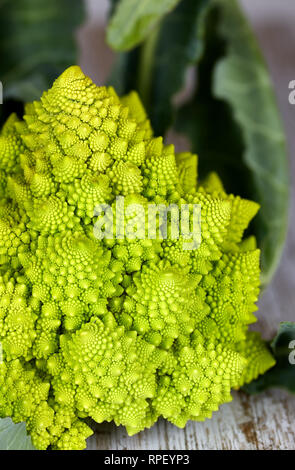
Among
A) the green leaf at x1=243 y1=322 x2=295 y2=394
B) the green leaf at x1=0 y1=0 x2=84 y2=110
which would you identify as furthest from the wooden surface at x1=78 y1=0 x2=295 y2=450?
the green leaf at x1=0 y1=0 x2=84 y2=110

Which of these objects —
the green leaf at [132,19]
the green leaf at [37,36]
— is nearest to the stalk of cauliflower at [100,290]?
the green leaf at [132,19]

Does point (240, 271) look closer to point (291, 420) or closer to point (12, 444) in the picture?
point (291, 420)

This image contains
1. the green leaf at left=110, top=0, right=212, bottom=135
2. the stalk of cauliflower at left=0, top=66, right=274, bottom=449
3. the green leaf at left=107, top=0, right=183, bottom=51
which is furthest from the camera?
the green leaf at left=110, top=0, right=212, bottom=135

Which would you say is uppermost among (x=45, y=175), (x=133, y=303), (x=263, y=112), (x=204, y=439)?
(x=263, y=112)

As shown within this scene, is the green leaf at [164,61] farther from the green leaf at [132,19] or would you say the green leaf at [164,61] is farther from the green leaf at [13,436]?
the green leaf at [13,436]

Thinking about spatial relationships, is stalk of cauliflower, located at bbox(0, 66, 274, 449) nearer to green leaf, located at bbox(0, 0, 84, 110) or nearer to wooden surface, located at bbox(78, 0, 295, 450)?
wooden surface, located at bbox(78, 0, 295, 450)

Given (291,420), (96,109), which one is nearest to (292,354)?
(291,420)

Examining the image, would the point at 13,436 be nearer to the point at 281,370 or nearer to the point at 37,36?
the point at 281,370
